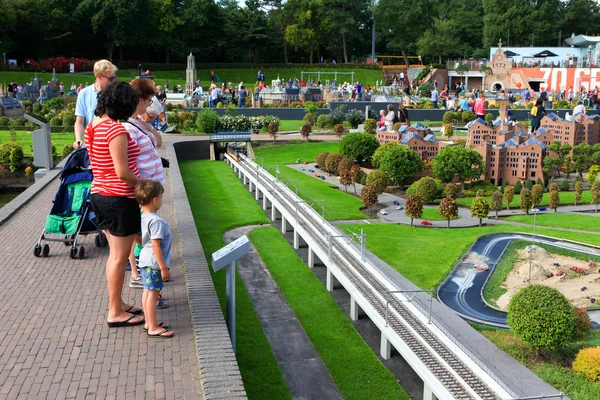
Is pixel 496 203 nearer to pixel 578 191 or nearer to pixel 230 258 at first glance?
pixel 578 191

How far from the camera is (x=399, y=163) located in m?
17.9

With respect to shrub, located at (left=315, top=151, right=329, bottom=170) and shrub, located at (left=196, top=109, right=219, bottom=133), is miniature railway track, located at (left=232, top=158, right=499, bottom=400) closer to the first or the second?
shrub, located at (left=315, top=151, right=329, bottom=170)

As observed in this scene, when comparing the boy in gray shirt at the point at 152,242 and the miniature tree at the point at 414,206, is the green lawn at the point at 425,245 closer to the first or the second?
the miniature tree at the point at 414,206

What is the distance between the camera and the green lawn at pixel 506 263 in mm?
10023

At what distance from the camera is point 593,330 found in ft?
27.9

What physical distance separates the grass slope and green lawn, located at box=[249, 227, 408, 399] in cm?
624

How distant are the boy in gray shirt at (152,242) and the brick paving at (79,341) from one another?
1.62 ft

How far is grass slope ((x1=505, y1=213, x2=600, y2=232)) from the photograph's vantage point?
561 inches

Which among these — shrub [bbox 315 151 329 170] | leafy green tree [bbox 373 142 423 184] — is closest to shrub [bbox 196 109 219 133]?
shrub [bbox 315 151 329 170]

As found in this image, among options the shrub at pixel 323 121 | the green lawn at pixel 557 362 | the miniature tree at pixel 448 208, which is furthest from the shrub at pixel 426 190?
the shrub at pixel 323 121

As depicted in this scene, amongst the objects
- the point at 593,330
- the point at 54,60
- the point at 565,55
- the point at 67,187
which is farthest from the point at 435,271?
the point at 565,55

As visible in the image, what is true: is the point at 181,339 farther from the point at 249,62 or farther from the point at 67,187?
the point at 249,62

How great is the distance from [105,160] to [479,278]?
23.3 ft

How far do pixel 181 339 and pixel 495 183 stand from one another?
14806mm
